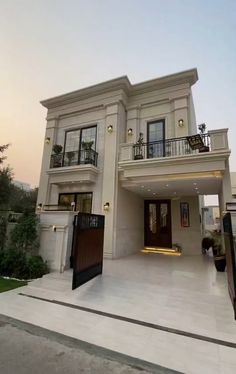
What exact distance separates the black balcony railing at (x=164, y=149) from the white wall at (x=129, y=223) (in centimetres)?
172

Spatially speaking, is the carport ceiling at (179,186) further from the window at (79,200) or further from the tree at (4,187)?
the tree at (4,187)

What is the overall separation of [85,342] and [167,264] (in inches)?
199

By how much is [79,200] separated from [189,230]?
5.48 m

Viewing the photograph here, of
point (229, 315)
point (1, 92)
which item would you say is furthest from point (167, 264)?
point (1, 92)

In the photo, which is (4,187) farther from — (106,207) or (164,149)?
(164,149)

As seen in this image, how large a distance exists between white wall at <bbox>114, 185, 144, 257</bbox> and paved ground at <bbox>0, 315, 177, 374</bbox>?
5.29 m

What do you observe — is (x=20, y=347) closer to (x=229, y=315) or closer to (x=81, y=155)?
(x=229, y=315)

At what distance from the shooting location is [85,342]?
2436 millimetres

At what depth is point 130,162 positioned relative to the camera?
A: 7.37m

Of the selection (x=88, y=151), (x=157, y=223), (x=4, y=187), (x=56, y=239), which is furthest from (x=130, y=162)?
(x=4, y=187)

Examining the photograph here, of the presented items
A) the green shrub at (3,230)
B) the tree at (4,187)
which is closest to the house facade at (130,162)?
the tree at (4,187)

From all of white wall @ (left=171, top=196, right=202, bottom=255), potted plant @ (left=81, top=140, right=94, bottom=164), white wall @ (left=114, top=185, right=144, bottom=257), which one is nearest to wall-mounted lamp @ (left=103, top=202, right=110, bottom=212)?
white wall @ (left=114, top=185, right=144, bottom=257)

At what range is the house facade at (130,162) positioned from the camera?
24.7 ft

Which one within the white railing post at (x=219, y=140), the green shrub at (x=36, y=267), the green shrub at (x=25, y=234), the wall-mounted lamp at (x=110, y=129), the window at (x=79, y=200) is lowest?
the green shrub at (x=36, y=267)
